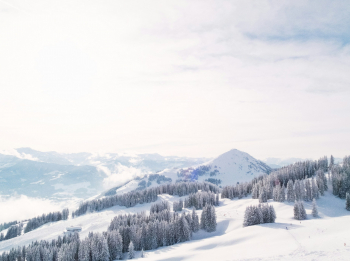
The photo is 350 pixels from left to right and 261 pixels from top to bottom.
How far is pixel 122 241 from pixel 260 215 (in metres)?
58.0

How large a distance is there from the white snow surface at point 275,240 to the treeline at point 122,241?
6.70m

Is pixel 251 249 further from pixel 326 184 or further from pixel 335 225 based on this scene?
pixel 326 184

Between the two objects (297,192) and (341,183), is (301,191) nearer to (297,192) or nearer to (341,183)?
(297,192)

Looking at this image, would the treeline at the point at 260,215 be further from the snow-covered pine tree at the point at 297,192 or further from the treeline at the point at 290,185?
the snow-covered pine tree at the point at 297,192

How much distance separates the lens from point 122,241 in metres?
91.1

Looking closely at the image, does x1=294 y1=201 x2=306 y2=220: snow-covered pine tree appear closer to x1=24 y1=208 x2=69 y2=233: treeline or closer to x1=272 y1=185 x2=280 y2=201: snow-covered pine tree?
x1=272 y1=185 x2=280 y2=201: snow-covered pine tree

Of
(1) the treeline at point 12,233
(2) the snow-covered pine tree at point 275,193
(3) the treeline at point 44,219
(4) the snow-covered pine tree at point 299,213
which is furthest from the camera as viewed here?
(3) the treeline at point 44,219

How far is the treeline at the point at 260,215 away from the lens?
86.3m

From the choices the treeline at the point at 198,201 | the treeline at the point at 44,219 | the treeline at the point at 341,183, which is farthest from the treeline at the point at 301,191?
the treeline at the point at 44,219

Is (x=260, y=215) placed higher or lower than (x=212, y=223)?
higher

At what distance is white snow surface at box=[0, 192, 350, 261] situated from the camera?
45.5 meters

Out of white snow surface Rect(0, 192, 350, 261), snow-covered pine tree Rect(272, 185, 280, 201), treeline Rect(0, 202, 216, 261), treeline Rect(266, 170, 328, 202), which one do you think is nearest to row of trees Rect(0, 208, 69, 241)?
white snow surface Rect(0, 192, 350, 261)

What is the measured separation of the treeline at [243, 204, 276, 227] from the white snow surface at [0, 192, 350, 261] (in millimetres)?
4555

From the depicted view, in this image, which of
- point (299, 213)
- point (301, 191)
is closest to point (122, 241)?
point (299, 213)
